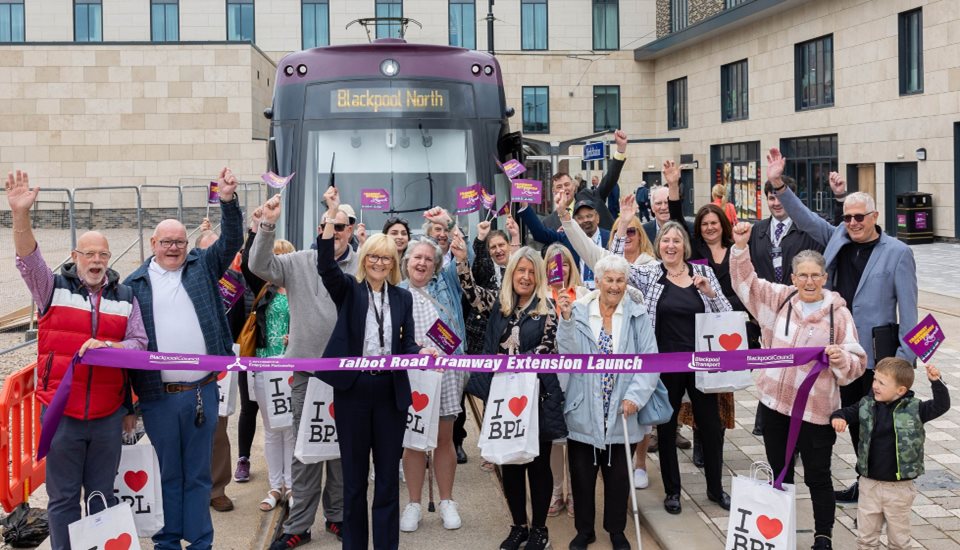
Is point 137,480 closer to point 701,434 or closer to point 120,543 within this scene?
point 120,543

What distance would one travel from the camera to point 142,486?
226 inches

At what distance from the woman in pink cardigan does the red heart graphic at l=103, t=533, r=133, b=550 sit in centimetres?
372

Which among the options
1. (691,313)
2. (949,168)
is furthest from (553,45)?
(691,313)

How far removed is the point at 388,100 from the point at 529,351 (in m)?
5.86

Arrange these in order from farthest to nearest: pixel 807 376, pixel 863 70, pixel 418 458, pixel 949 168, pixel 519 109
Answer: pixel 519 109, pixel 863 70, pixel 949 168, pixel 418 458, pixel 807 376

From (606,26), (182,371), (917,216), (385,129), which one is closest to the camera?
(182,371)

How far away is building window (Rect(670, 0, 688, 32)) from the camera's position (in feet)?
152

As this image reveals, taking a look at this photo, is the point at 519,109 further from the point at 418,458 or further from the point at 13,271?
the point at 418,458

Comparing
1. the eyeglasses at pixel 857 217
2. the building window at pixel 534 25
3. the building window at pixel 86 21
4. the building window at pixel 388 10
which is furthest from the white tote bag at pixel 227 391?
the building window at pixel 86 21

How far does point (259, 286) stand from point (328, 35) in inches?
1687

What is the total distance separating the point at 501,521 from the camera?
697cm

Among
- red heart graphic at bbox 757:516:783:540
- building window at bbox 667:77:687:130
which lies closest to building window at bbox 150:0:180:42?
building window at bbox 667:77:687:130

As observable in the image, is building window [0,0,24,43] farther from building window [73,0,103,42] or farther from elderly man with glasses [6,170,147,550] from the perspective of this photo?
elderly man with glasses [6,170,147,550]

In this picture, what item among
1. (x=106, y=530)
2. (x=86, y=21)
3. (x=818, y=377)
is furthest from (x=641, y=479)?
(x=86, y=21)
